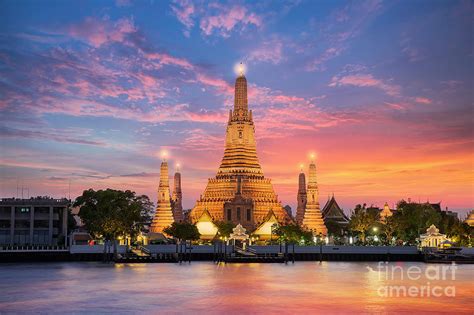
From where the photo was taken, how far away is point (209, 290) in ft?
180

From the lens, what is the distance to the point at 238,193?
402 ft

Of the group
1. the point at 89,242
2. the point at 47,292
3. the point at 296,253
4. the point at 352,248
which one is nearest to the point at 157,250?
the point at 89,242

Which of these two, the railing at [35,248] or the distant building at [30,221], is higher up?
the distant building at [30,221]

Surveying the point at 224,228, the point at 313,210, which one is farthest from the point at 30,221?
the point at 313,210

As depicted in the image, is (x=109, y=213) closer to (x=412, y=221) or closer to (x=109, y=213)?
(x=109, y=213)

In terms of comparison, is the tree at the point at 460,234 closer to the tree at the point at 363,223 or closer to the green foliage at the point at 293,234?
the tree at the point at 363,223

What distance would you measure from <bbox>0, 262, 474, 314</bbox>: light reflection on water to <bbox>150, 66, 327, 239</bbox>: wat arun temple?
4057 cm

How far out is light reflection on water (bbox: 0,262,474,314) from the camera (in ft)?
150

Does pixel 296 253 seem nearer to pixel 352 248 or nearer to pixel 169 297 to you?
pixel 352 248

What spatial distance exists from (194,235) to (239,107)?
31913 mm

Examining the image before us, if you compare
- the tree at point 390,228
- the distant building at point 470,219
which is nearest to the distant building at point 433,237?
the tree at point 390,228

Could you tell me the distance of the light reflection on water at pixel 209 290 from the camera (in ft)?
150

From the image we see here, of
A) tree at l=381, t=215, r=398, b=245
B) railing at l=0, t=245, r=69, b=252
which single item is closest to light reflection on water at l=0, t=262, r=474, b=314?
railing at l=0, t=245, r=69, b=252

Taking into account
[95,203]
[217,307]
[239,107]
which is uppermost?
[239,107]
